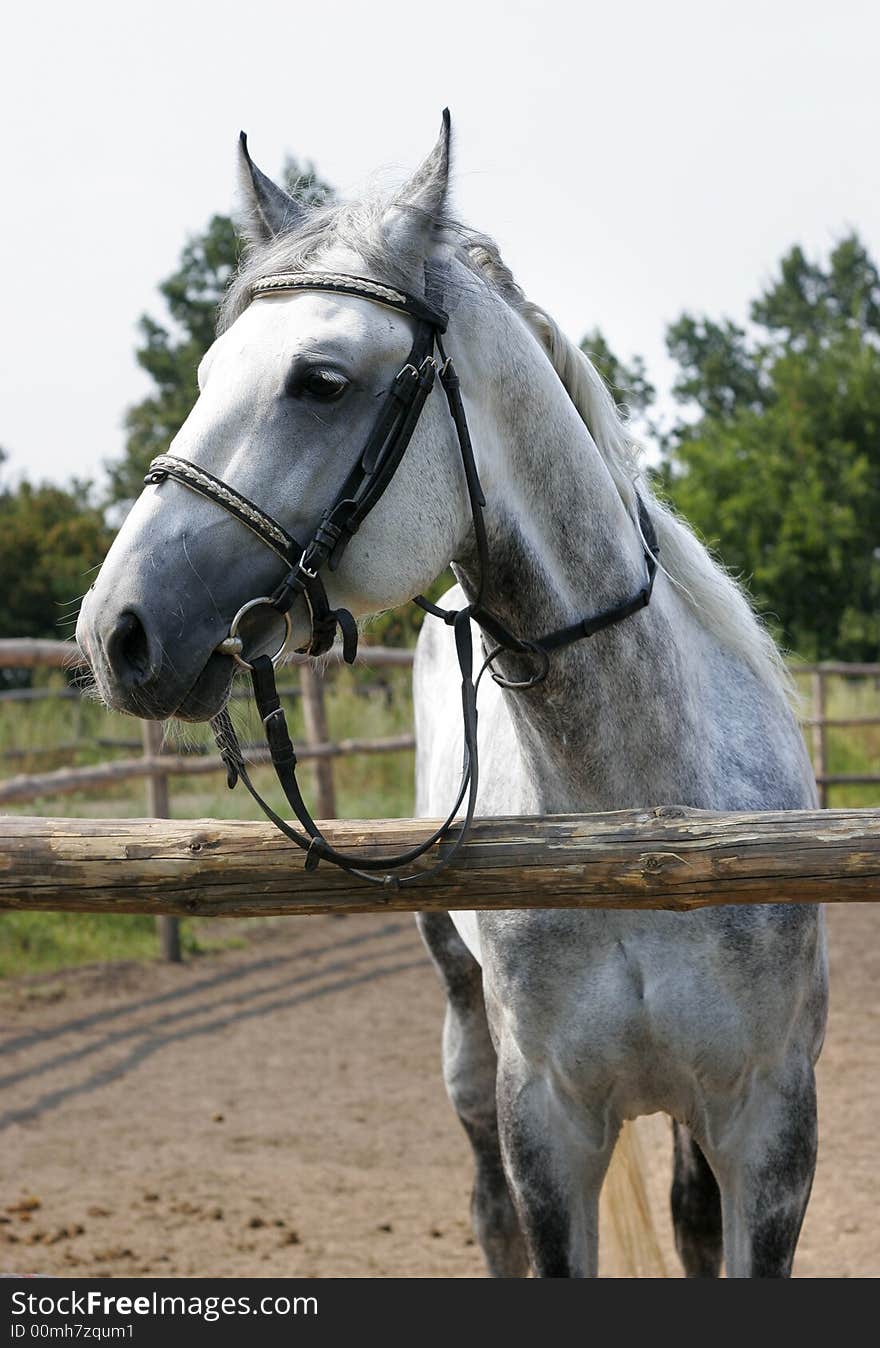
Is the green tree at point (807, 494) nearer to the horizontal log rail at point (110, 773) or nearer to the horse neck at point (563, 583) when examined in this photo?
the horizontal log rail at point (110, 773)

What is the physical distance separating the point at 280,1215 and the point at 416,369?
331 cm

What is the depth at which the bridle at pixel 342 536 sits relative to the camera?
68.8 inches

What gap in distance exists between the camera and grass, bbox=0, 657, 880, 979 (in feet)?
25.7

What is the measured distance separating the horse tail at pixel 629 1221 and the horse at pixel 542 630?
0.79 meters

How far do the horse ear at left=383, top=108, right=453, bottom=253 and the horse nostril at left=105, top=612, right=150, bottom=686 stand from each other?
76 centimetres

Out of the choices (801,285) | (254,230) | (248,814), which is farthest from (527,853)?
(801,285)

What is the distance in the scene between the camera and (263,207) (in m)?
2.13

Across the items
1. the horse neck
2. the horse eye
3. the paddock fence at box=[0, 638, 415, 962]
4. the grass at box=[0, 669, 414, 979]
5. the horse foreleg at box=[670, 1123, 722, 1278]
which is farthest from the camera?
the grass at box=[0, 669, 414, 979]

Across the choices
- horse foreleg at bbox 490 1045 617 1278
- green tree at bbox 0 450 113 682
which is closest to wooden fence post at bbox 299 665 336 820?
horse foreleg at bbox 490 1045 617 1278

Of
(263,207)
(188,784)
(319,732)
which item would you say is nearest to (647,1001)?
(263,207)

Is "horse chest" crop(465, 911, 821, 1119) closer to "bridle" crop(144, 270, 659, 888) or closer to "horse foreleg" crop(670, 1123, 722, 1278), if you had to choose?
"bridle" crop(144, 270, 659, 888)

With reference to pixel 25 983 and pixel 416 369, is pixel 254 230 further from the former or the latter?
pixel 25 983

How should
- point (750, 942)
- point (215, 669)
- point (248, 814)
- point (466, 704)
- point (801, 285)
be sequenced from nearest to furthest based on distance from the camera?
1. point (215, 669)
2. point (466, 704)
3. point (750, 942)
4. point (248, 814)
5. point (801, 285)
